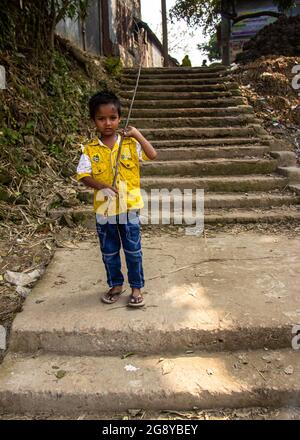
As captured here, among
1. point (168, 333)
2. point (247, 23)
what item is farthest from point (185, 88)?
point (247, 23)

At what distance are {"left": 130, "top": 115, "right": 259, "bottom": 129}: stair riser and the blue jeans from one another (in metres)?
3.66

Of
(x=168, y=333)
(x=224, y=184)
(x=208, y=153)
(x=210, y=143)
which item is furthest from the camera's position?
(x=210, y=143)

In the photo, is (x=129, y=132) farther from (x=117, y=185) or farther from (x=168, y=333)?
(x=168, y=333)

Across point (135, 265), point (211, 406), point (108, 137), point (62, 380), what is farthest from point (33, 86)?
point (211, 406)

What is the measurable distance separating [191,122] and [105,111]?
3831mm

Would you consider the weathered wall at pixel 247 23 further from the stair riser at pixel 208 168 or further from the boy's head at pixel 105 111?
the boy's head at pixel 105 111

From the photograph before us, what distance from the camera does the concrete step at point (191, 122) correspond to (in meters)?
5.58

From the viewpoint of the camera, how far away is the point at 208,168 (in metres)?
4.47

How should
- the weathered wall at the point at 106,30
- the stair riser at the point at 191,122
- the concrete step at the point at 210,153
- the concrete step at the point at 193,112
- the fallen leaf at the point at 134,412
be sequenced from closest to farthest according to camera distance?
1. the fallen leaf at the point at 134,412
2. the concrete step at the point at 210,153
3. the stair riser at the point at 191,122
4. the concrete step at the point at 193,112
5. the weathered wall at the point at 106,30

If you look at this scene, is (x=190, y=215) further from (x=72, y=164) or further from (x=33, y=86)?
(x=33, y=86)

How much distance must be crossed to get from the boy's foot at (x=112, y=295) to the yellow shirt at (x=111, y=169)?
48 centimetres

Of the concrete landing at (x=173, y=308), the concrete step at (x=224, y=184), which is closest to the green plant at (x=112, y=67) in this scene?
the concrete step at (x=224, y=184)

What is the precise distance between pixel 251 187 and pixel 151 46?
611 inches
